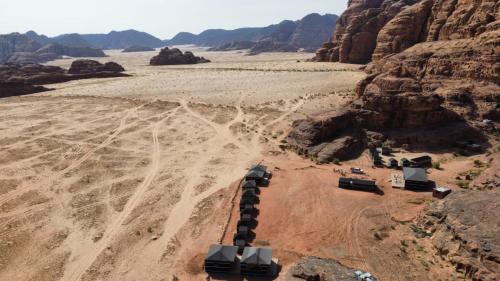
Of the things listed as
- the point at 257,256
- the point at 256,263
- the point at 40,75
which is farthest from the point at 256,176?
the point at 40,75

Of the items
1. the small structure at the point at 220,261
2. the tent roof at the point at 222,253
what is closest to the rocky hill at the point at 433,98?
the tent roof at the point at 222,253

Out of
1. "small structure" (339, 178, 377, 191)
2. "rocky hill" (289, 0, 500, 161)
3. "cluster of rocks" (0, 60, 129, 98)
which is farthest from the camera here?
"cluster of rocks" (0, 60, 129, 98)

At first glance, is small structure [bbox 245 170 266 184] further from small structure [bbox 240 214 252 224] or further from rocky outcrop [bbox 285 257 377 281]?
rocky outcrop [bbox 285 257 377 281]

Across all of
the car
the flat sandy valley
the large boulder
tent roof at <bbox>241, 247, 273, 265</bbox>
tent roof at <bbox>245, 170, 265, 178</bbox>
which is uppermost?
the large boulder

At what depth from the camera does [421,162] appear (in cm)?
3262

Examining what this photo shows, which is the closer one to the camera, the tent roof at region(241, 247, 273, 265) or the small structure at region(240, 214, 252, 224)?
the tent roof at region(241, 247, 273, 265)

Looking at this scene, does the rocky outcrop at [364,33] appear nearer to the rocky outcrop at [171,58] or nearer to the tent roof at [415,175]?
the rocky outcrop at [171,58]

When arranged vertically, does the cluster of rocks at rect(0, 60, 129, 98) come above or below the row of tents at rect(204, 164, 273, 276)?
above

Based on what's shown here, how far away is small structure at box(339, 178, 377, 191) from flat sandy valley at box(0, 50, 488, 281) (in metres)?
0.81

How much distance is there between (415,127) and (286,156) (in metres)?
15.3

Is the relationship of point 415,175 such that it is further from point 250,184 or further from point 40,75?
point 40,75

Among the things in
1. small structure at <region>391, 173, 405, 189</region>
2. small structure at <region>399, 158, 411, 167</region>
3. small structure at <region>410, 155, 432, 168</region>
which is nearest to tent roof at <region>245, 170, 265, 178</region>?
small structure at <region>391, 173, 405, 189</region>

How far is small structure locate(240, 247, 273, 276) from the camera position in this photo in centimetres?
1881

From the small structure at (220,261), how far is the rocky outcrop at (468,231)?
11.8 meters
